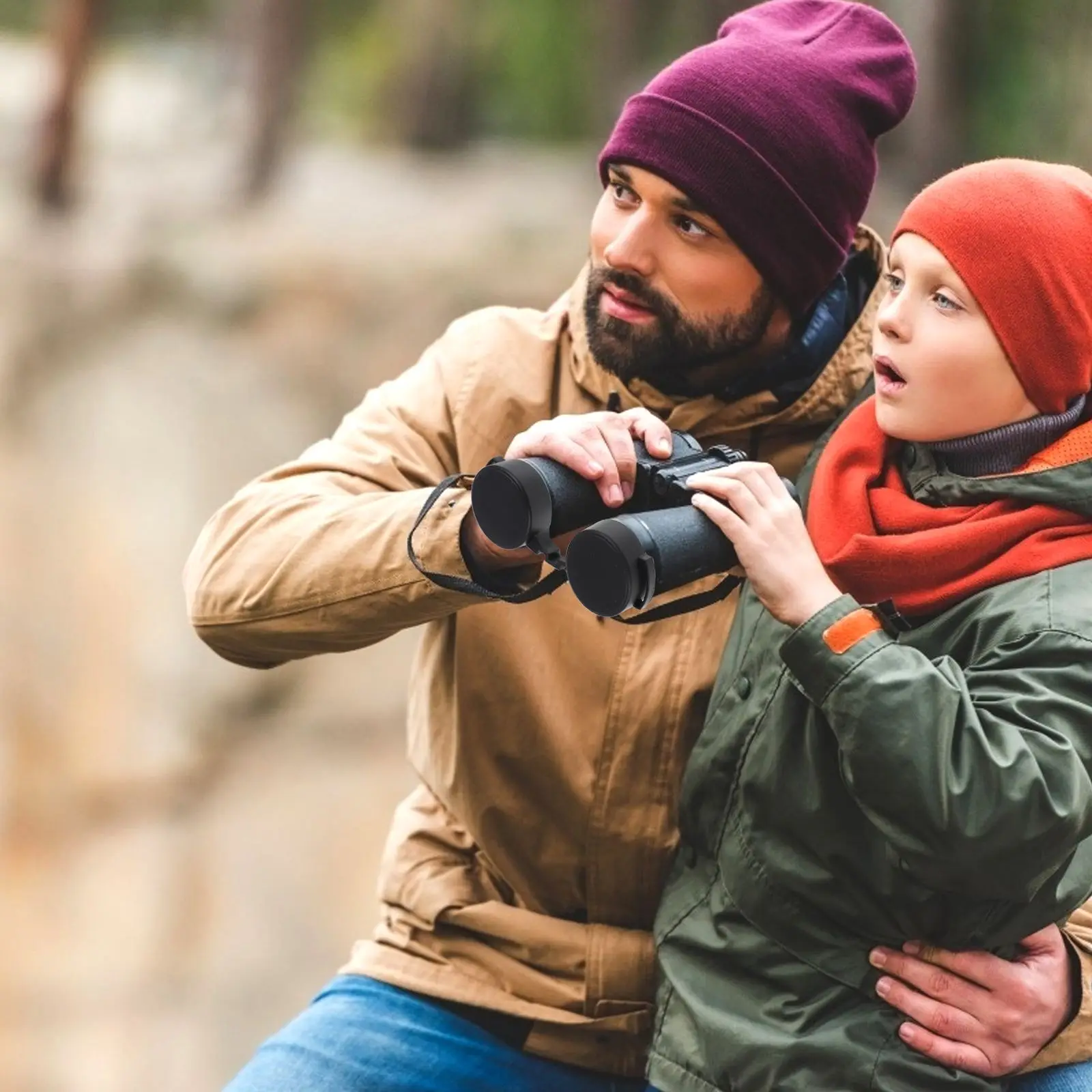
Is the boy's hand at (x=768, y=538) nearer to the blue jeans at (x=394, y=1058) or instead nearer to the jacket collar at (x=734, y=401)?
the jacket collar at (x=734, y=401)

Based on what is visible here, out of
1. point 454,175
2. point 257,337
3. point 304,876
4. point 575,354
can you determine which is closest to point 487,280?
point 454,175

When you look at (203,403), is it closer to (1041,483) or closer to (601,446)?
(601,446)

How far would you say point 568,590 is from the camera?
62.1 inches

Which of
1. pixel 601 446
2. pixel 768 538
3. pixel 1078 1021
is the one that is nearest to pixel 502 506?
pixel 601 446

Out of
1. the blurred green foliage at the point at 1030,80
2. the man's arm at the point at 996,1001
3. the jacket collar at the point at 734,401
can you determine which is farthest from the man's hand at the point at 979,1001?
the blurred green foliage at the point at 1030,80

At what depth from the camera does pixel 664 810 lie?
1.52 m

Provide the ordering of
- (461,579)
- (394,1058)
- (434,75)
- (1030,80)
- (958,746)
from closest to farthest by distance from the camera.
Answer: (958,746) → (461,579) → (394,1058) → (1030,80) → (434,75)

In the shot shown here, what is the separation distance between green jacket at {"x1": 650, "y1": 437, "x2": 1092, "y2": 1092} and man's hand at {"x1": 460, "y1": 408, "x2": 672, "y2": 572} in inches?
7.4

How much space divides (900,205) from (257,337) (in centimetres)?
172

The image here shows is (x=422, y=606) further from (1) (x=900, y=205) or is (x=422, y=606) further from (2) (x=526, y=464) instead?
(1) (x=900, y=205)

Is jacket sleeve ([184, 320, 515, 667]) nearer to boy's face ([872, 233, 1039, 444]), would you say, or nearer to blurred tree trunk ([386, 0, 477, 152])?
boy's face ([872, 233, 1039, 444])

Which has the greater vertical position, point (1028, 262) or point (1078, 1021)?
point (1028, 262)

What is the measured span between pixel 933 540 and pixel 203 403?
3.55 meters

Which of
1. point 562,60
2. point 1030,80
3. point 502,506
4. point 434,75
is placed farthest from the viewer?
point 434,75
